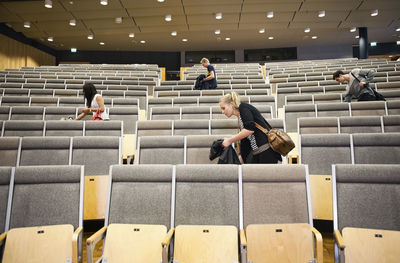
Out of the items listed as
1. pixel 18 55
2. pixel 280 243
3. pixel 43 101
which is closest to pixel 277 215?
pixel 280 243

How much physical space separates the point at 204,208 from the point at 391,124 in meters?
1.35

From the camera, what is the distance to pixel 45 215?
3.45 feet

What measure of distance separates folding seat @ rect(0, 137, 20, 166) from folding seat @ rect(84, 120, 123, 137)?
1.46 ft

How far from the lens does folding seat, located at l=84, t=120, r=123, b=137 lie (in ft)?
6.06

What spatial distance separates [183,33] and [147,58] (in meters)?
2.39

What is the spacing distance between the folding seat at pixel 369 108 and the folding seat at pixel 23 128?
2.31m

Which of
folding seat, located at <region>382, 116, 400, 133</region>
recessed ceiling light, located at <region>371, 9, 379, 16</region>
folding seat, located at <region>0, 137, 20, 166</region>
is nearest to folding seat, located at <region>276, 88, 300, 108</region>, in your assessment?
folding seat, located at <region>382, 116, 400, 133</region>

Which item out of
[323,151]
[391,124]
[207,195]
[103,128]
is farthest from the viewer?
[103,128]

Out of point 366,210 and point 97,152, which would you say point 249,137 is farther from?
point 97,152

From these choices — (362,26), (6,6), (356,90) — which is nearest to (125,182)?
(356,90)

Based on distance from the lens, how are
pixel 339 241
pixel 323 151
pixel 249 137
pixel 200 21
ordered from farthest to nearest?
pixel 200 21, pixel 323 151, pixel 249 137, pixel 339 241

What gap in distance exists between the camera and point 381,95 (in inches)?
88.7

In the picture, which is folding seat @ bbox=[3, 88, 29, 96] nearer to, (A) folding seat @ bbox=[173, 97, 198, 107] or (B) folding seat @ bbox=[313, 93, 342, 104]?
(A) folding seat @ bbox=[173, 97, 198, 107]

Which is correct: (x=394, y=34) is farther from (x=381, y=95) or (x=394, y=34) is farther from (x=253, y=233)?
(x=253, y=233)
